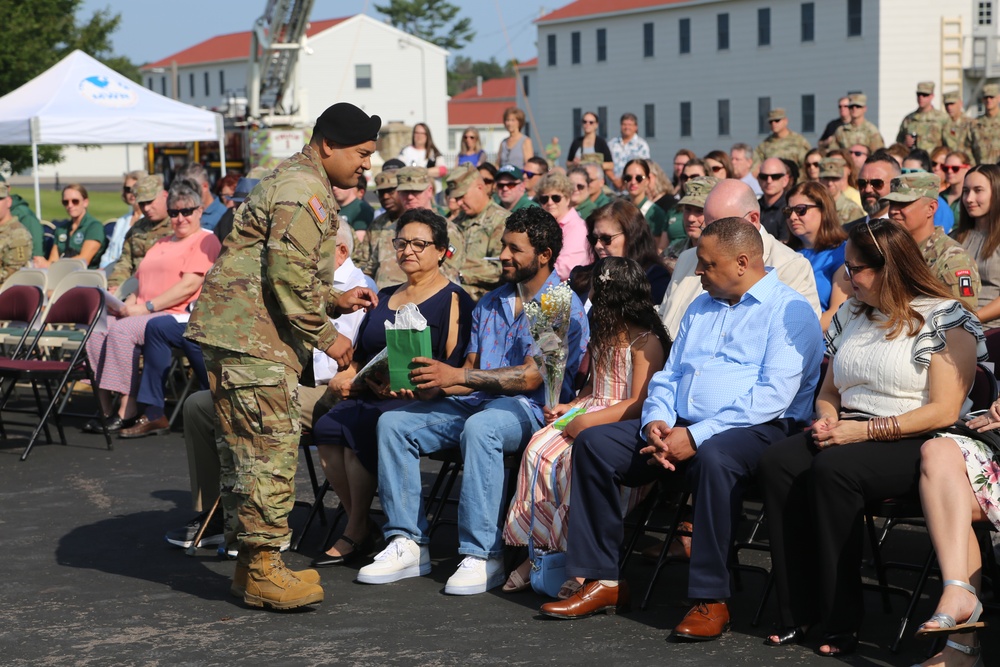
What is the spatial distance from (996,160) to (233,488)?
11.8 m

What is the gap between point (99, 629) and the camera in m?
5.16

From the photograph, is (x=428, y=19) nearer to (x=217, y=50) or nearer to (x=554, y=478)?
(x=217, y=50)

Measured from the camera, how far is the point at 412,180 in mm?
9352

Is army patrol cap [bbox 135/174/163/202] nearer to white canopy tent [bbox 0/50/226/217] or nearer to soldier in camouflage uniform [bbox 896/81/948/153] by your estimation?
white canopy tent [bbox 0/50/226/217]

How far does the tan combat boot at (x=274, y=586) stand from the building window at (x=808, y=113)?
44.4 meters

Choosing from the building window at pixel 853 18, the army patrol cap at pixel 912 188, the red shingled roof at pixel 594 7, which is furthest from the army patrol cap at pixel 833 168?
the red shingled roof at pixel 594 7

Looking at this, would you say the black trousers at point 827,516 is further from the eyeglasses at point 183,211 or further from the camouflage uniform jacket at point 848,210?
the eyeglasses at point 183,211

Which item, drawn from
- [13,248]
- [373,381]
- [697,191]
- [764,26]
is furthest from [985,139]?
[764,26]

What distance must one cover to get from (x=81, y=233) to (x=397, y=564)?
32.3 feet

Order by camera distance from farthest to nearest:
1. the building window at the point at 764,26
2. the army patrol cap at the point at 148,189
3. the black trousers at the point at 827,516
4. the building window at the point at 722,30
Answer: the building window at the point at 722,30 < the building window at the point at 764,26 < the army patrol cap at the point at 148,189 < the black trousers at the point at 827,516

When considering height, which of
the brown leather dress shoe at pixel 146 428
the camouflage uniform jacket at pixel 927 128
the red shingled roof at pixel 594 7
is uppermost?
the red shingled roof at pixel 594 7

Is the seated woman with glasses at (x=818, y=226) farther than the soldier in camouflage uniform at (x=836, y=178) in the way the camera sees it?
No

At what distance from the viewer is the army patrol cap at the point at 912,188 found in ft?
21.4

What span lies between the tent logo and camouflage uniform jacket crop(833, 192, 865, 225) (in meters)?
10.2
